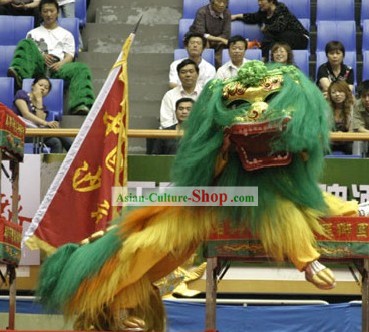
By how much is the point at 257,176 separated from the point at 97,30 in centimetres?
449

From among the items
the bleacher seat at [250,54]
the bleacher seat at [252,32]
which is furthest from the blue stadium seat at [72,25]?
the bleacher seat at [252,32]

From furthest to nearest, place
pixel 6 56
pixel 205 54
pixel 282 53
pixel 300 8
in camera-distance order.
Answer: pixel 300 8 < pixel 6 56 < pixel 205 54 < pixel 282 53

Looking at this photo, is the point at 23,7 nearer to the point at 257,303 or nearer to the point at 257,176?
the point at 257,303

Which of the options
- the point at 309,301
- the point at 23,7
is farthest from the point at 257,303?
→ the point at 23,7

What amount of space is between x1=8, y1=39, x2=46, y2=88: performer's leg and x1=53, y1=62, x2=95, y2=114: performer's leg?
0.86ft

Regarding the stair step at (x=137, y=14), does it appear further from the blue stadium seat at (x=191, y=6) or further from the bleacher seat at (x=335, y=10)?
the bleacher seat at (x=335, y=10)

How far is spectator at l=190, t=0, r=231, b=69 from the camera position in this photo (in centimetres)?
873

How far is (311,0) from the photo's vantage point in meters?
9.55

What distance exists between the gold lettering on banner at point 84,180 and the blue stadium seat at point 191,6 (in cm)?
291

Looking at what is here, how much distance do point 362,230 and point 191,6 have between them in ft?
15.0

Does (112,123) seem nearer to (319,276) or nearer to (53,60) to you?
(53,60)

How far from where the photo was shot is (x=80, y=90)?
8.10 m

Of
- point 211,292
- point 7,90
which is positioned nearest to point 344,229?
point 211,292

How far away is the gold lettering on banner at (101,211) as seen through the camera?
643 centimetres
